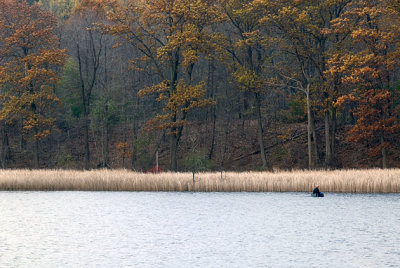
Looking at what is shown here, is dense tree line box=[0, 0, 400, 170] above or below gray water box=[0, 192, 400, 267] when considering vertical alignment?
above

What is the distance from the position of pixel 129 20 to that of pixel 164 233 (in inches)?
1239

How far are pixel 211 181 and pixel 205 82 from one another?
57.6 feet

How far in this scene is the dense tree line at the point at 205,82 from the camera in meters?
45.7

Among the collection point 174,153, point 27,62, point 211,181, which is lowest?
point 211,181

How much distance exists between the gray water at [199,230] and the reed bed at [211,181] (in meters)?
0.74

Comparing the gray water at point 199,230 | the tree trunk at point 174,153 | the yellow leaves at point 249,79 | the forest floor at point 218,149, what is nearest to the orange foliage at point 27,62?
the forest floor at point 218,149

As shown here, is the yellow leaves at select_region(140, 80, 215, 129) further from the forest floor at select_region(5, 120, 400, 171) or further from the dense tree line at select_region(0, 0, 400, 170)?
the forest floor at select_region(5, 120, 400, 171)

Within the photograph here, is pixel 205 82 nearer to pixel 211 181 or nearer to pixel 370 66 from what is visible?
pixel 370 66

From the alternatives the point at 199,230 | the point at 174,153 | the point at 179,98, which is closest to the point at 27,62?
the point at 179,98

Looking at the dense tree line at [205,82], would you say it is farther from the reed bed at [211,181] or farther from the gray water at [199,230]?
the gray water at [199,230]

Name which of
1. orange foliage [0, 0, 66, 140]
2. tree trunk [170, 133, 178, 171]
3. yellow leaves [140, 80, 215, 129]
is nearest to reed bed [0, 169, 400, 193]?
tree trunk [170, 133, 178, 171]

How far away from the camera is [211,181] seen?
34938mm

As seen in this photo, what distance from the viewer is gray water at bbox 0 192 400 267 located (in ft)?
57.6

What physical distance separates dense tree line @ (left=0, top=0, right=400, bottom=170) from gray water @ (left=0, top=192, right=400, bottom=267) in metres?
15.6
